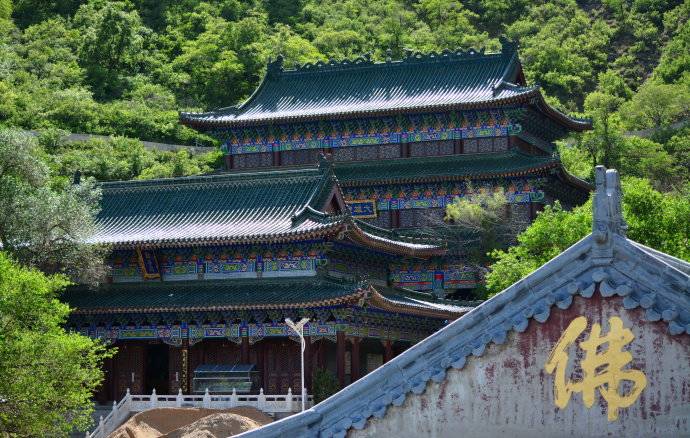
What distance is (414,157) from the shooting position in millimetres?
58625

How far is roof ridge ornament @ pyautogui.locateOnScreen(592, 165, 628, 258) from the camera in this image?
11539 millimetres

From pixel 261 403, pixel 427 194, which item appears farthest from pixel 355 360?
pixel 427 194

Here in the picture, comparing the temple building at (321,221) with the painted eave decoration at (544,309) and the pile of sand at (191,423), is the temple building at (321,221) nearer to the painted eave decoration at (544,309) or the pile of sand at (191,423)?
the pile of sand at (191,423)

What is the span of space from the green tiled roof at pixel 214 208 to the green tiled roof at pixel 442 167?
9.53 meters

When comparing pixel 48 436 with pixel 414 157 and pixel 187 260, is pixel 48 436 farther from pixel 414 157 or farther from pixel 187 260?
pixel 414 157

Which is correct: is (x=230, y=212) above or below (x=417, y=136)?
below

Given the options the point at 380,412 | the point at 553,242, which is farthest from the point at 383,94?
the point at 380,412

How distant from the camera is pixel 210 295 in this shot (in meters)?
45.6

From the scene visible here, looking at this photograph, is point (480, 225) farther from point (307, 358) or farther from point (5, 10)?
point (5, 10)

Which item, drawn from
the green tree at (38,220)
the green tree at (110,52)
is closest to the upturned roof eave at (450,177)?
the green tree at (38,220)

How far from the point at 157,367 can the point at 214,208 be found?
601 cm

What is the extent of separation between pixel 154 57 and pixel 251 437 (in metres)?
103

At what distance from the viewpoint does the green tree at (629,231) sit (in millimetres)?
43281

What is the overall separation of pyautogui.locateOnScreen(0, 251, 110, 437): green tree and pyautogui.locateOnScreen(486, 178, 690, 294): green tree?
50.5 feet
